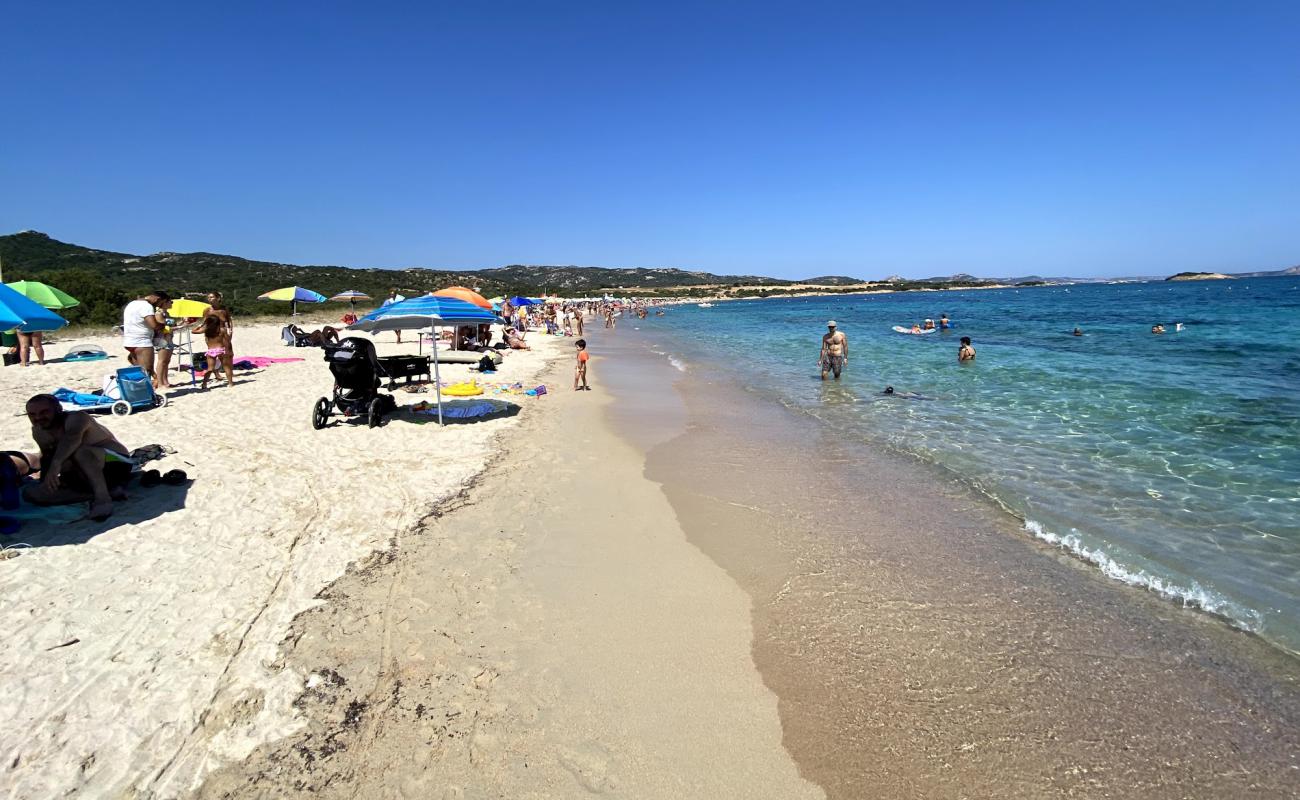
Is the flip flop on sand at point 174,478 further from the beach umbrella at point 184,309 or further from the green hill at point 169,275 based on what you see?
the green hill at point 169,275

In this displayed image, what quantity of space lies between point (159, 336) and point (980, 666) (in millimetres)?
13990

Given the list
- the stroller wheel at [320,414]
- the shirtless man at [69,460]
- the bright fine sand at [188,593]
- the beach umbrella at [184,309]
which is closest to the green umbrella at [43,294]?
the beach umbrella at [184,309]

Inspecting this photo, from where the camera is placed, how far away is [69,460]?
525 cm

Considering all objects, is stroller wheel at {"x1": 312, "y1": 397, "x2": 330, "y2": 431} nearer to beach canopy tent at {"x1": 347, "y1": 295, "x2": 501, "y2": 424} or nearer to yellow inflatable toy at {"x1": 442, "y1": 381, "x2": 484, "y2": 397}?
beach canopy tent at {"x1": 347, "y1": 295, "x2": 501, "y2": 424}

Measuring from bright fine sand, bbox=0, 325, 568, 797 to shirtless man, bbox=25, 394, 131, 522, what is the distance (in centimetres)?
22

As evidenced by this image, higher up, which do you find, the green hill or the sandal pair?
the green hill

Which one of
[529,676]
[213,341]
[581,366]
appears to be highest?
[213,341]

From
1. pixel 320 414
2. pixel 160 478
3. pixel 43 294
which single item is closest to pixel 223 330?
pixel 43 294

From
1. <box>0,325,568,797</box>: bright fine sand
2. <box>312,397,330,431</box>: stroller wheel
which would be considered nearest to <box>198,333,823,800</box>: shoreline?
<box>0,325,568,797</box>: bright fine sand

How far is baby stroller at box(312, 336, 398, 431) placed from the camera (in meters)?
8.91

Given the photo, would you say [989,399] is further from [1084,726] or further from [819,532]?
[1084,726]

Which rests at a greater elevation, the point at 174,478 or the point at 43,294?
the point at 43,294

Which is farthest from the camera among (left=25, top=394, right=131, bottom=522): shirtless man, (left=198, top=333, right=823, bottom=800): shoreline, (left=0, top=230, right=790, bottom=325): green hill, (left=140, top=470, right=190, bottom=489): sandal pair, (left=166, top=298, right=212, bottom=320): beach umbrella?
(left=0, top=230, right=790, bottom=325): green hill

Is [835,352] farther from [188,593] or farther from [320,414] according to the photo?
[188,593]
